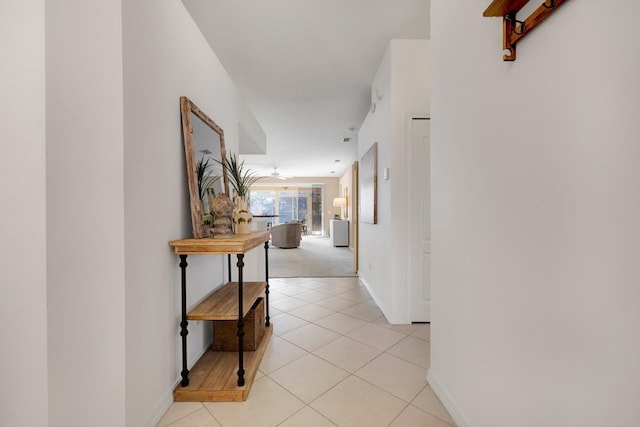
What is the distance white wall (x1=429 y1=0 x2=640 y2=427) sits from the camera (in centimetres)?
69

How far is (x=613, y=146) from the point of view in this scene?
698 mm

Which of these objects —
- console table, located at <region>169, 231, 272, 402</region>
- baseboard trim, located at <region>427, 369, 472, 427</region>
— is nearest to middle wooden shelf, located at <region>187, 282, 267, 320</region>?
console table, located at <region>169, 231, 272, 402</region>

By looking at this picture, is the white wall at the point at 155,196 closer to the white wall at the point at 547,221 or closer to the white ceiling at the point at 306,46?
the white ceiling at the point at 306,46

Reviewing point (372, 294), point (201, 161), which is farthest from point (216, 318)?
point (372, 294)

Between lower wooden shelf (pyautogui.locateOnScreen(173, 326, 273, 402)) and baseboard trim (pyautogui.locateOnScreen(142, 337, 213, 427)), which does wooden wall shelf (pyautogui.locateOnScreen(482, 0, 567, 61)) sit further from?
baseboard trim (pyautogui.locateOnScreen(142, 337, 213, 427))

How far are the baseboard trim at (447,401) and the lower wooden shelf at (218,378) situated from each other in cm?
113

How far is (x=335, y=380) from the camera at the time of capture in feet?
6.15

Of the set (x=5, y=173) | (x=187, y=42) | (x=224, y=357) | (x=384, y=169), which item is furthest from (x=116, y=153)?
(x=384, y=169)

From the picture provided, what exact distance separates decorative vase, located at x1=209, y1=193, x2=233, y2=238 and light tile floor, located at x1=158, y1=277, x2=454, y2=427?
39.3 inches

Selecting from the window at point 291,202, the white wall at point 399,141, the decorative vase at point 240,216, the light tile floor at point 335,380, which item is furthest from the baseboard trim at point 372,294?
the window at point 291,202

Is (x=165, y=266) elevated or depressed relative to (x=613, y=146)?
depressed

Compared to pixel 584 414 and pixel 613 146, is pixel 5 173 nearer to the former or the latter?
pixel 613 146

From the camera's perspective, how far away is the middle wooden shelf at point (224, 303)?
67.8 inches

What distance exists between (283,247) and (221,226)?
698cm
